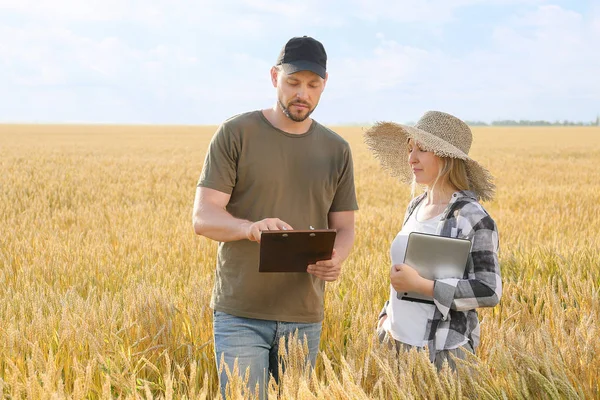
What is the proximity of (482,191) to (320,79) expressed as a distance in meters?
0.87

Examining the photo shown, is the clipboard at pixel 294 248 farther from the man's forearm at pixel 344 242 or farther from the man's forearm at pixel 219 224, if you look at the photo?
the man's forearm at pixel 344 242

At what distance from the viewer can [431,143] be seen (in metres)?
2.61

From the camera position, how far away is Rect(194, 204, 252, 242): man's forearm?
2621mm

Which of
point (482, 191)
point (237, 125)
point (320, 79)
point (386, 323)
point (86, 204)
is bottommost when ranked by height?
point (86, 204)

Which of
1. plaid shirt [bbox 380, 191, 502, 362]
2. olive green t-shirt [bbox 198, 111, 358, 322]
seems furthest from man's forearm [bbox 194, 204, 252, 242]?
plaid shirt [bbox 380, 191, 502, 362]

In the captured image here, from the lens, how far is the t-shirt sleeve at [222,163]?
281 cm

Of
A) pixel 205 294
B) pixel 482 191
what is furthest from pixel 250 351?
pixel 205 294

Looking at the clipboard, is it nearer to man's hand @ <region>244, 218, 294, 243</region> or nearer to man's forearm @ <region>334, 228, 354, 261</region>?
man's hand @ <region>244, 218, 294, 243</region>

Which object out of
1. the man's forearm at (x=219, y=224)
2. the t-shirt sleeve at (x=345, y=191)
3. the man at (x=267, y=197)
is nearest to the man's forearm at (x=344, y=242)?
the man at (x=267, y=197)

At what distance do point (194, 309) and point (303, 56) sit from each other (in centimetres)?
176

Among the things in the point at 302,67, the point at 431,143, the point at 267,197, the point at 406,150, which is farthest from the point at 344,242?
the point at 302,67

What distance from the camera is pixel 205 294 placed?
426 cm

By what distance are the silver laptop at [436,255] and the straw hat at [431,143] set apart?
0.37 metres

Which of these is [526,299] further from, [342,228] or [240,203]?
[240,203]
